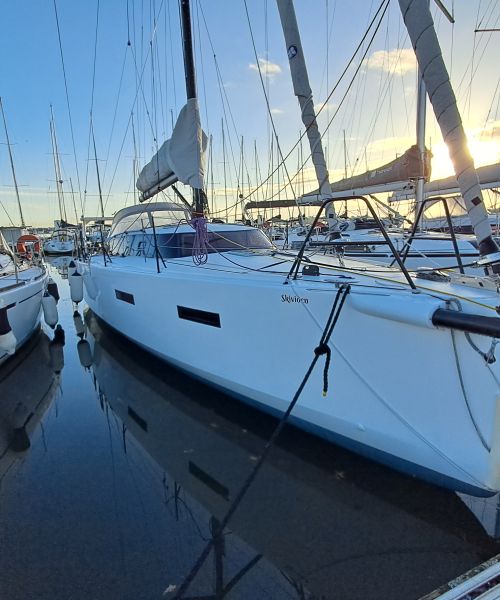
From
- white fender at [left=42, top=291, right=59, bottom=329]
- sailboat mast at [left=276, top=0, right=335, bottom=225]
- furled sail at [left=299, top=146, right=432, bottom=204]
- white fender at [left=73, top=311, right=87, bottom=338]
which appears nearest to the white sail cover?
Answer: sailboat mast at [left=276, top=0, right=335, bottom=225]

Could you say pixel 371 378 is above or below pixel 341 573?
above

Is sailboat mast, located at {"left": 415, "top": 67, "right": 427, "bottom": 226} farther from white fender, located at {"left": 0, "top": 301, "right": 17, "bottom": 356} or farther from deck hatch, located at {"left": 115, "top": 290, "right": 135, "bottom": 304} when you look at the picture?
white fender, located at {"left": 0, "top": 301, "right": 17, "bottom": 356}

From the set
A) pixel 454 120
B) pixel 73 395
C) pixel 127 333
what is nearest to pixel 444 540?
pixel 454 120

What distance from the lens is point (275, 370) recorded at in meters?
3.57

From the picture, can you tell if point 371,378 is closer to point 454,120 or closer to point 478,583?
point 478,583

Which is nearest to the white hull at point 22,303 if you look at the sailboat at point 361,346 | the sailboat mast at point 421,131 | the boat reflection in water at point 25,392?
the boat reflection in water at point 25,392

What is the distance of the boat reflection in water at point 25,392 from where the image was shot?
12.6ft

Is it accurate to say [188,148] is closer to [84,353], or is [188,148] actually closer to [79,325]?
[84,353]

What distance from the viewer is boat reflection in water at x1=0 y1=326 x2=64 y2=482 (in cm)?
383

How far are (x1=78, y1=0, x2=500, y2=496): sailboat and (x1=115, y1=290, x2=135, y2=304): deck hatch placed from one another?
1.66 feet

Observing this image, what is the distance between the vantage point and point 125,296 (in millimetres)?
5680

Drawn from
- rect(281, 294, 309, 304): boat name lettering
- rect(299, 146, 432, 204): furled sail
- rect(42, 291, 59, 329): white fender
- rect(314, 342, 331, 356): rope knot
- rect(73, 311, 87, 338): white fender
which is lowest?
rect(73, 311, 87, 338): white fender

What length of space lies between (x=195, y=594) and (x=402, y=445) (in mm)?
1639

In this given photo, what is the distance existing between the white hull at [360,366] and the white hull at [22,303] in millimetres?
2692
